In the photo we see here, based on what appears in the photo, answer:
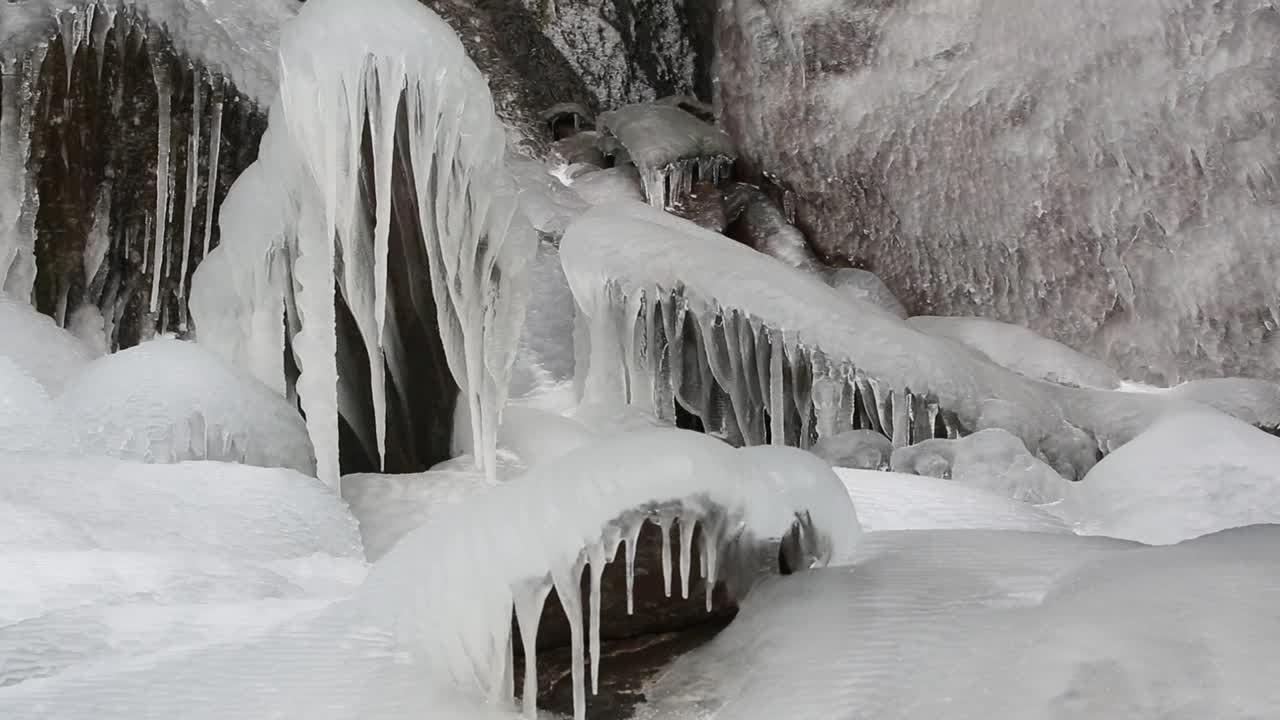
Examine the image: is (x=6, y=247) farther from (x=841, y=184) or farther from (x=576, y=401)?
(x=841, y=184)

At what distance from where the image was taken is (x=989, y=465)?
519 cm

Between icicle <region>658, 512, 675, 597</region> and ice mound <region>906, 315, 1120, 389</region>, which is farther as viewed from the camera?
ice mound <region>906, 315, 1120, 389</region>

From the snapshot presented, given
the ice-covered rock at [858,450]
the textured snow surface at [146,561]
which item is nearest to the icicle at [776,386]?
the ice-covered rock at [858,450]

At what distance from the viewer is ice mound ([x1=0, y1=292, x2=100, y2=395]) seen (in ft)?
18.2

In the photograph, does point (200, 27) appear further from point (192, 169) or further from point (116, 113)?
point (192, 169)

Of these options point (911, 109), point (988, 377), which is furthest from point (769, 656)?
point (911, 109)

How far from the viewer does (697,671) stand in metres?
2.24

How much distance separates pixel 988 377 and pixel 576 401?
2482 mm

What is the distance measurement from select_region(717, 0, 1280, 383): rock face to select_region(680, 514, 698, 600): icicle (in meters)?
5.82

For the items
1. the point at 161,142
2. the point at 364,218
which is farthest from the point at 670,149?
the point at 364,218

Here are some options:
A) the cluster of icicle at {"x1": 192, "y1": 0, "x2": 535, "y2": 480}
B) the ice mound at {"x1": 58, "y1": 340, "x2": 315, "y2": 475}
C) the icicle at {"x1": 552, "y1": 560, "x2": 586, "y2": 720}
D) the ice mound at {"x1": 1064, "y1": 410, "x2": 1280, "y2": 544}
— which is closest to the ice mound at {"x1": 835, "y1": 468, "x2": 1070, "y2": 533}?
the ice mound at {"x1": 1064, "y1": 410, "x2": 1280, "y2": 544}

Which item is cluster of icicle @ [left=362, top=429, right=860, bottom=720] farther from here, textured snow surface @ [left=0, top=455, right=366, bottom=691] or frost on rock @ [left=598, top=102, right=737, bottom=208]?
frost on rock @ [left=598, top=102, right=737, bottom=208]

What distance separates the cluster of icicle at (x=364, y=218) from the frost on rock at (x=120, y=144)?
6.66ft

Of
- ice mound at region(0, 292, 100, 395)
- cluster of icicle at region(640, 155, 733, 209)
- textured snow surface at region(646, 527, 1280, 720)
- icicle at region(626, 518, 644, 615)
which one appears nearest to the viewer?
textured snow surface at region(646, 527, 1280, 720)
